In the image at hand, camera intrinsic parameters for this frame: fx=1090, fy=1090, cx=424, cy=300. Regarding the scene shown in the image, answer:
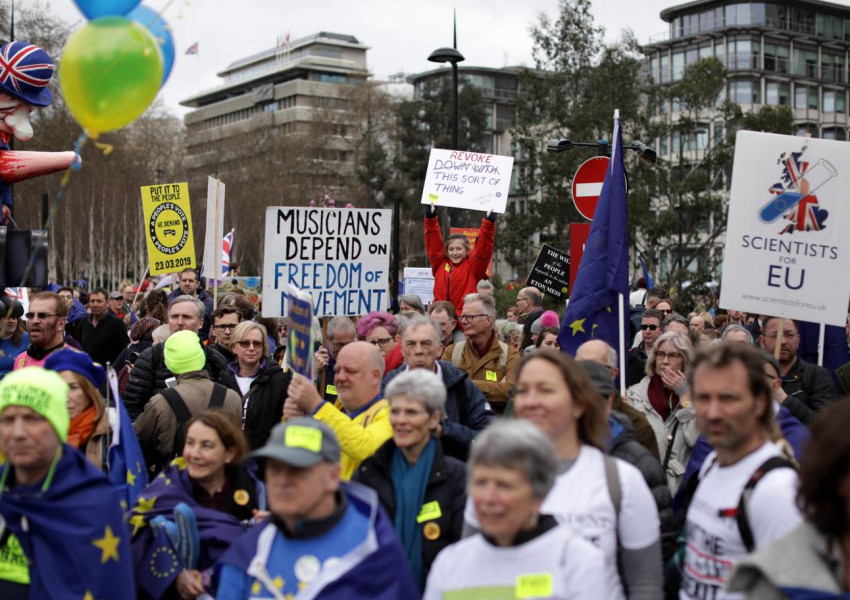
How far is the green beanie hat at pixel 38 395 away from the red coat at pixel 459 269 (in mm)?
7057

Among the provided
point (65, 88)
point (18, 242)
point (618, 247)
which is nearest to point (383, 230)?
point (618, 247)

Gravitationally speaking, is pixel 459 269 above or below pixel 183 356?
→ above

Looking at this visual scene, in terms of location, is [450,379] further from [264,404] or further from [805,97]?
[805,97]

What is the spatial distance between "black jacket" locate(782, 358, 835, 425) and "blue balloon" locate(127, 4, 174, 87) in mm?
4744

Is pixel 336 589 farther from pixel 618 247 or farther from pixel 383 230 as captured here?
pixel 383 230

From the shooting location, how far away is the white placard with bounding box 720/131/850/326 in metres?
7.17

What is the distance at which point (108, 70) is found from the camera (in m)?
5.10

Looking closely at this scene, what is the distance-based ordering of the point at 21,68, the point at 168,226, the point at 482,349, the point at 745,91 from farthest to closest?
the point at 745,91 → the point at 168,226 → the point at 482,349 → the point at 21,68

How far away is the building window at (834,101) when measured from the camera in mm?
87500

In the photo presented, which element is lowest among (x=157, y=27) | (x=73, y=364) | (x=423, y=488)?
(x=423, y=488)

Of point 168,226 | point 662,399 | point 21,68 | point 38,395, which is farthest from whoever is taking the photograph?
point 168,226

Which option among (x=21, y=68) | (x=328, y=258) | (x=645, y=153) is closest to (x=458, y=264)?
(x=328, y=258)

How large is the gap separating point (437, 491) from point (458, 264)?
263 inches

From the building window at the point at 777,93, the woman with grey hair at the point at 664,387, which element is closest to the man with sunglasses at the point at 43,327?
the woman with grey hair at the point at 664,387
